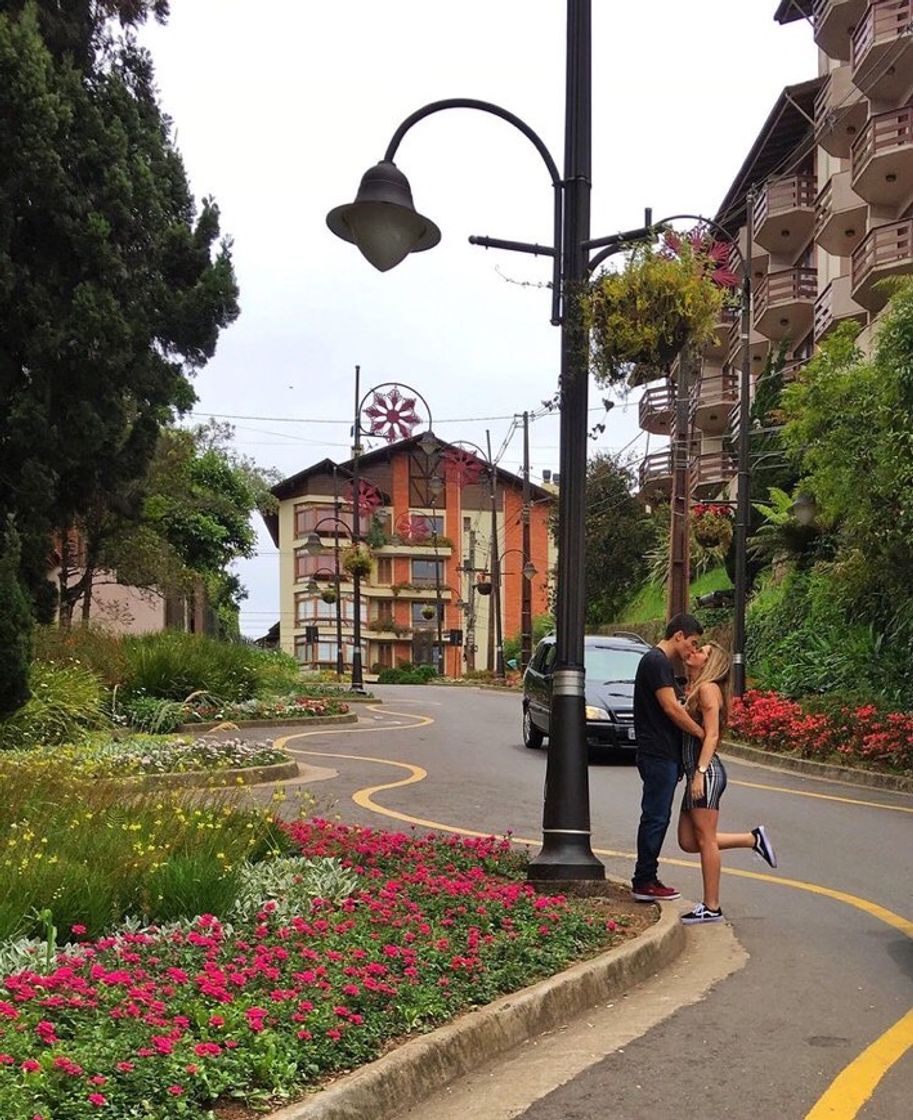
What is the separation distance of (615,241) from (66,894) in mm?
5016

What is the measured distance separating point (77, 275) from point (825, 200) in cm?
2577

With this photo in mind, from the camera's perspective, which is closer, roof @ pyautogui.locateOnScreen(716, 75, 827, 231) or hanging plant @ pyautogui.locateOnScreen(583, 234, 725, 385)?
hanging plant @ pyautogui.locateOnScreen(583, 234, 725, 385)

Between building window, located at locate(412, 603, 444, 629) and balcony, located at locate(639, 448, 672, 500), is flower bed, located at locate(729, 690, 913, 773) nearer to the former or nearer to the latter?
balcony, located at locate(639, 448, 672, 500)

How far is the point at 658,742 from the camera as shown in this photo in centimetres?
700

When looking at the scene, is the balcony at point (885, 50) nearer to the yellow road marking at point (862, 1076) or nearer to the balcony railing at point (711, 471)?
the balcony railing at point (711, 471)

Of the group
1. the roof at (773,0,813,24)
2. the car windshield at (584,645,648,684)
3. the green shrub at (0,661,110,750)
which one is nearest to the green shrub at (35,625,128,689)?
the green shrub at (0,661,110,750)

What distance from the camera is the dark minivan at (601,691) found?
15.7 m

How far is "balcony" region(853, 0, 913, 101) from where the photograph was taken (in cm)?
2947

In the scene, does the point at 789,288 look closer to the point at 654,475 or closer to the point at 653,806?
the point at 654,475

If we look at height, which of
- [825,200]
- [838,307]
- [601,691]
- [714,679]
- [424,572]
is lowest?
[601,691]

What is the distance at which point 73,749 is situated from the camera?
13.3m

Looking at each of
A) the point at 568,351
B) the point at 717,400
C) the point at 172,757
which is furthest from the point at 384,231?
the point at 717,400

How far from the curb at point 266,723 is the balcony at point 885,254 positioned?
17150 mm

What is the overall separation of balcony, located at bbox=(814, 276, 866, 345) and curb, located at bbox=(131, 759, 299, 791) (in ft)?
A: 83.5
